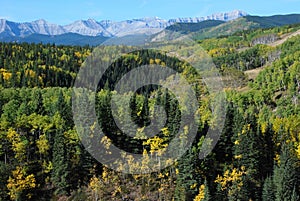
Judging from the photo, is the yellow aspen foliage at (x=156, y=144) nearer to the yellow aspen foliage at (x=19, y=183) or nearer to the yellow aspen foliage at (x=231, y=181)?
the yellow aspen foliage at (x=231, y=181)

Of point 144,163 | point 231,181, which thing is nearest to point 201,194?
point 231,181

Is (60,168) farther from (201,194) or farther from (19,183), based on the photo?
(201,194)

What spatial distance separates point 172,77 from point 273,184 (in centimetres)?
11538

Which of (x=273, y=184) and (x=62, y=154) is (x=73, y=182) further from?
(x=273, y=184)

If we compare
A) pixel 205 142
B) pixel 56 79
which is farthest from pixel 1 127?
pixel 56 79

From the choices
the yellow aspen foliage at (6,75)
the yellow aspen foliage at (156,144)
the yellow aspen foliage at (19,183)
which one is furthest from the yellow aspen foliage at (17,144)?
the yellow aspen foliage at (6,75)

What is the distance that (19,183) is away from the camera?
232ft

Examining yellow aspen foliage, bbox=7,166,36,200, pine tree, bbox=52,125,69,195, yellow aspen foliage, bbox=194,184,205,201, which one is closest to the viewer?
yellow aspen foliage, bbox=194,184,205,201

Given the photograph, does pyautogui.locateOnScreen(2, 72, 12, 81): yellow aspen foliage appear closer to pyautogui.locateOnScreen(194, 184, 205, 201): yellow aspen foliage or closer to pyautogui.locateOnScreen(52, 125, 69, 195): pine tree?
pyautogui.locateOnScreen(52, 125, 69, 195): pine tree

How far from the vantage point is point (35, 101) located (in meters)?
101

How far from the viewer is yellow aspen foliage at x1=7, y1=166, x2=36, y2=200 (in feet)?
228

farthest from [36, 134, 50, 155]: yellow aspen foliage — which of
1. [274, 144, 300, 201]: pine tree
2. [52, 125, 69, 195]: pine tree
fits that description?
[274, 144, 300, 201]: pine tree

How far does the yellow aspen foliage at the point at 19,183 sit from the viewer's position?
69625 millimetres

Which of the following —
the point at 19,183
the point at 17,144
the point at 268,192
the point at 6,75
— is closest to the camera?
the point at 268,192
